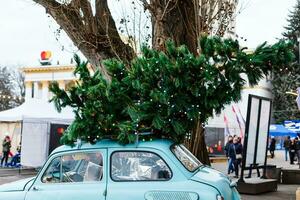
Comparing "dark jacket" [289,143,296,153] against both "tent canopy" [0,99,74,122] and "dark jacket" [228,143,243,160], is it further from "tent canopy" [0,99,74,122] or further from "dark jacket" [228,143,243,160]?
"tent canopy" [0,99,74,122]

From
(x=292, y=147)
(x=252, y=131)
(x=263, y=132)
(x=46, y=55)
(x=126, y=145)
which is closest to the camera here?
(x=126, y=145)

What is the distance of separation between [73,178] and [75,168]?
14cm

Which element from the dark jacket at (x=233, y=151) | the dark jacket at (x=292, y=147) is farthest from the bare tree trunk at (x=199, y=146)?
the dark jacket at (x=292, y=147)

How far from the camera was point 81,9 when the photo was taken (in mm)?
11516

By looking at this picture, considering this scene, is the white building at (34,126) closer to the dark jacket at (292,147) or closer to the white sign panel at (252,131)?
the white sign panel at (252,131)

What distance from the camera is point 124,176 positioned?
20.5 feet

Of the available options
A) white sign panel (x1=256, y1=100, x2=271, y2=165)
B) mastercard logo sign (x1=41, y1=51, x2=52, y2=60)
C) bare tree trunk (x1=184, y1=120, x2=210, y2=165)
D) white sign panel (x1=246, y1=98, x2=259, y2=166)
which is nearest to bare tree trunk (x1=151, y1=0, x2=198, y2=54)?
bare tree trunk (x1=184, y1=120, x2=210, y2=165)

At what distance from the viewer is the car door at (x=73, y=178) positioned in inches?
247

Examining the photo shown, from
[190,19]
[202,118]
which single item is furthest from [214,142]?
[202,118]

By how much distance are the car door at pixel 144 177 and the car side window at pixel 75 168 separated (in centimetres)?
22

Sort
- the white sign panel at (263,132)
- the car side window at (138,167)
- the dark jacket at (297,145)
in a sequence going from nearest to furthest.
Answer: the car side window at (138,167)
the white sign panel at (263,132)
the dark jacket at (297,145)

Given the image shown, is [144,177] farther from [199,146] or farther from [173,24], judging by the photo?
[173,24]

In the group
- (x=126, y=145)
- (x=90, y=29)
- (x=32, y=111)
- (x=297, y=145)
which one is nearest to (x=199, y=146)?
(x=90, y=29)

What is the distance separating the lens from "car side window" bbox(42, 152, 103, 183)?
6.41 metres
